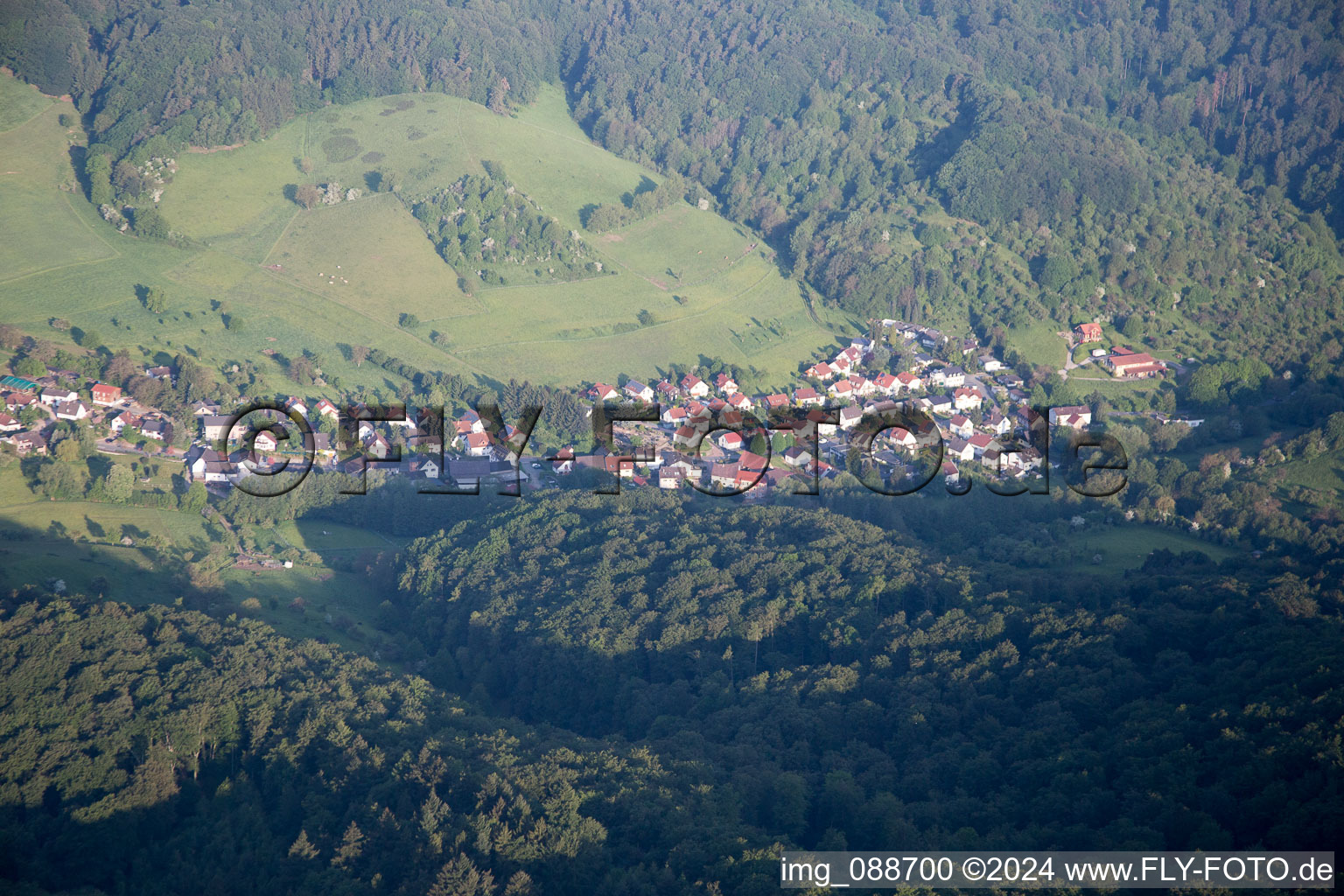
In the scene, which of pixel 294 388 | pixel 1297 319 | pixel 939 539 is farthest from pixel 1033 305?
pixel 294 388

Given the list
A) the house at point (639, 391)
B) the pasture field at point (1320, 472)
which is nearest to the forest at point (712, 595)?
the pasture field at point (1320, 472)

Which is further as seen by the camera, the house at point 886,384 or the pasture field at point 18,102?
the pasture field at point 18,102

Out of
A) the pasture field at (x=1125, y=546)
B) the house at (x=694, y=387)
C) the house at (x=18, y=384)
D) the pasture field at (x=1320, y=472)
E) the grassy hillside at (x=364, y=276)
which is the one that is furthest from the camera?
the house at (x=694, y=387)

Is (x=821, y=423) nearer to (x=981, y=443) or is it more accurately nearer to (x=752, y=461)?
(x=752, y=461)

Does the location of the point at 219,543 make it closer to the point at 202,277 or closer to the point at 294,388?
the point at 294,388

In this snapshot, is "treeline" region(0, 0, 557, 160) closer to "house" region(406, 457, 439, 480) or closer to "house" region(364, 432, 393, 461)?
"house" region(364, 432, 393, 461)

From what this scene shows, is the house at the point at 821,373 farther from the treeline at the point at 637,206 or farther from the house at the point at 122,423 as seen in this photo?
the house at the point at 122,423

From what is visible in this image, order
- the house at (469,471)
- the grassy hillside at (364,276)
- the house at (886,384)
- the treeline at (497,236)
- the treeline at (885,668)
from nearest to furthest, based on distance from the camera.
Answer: the treeline at (885,668) → the house at (469,471) → the grassy hillside at (364,276) → the house at (886,384) → the treeline at (497,236)

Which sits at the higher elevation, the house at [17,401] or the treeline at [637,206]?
the house at [17,401]
